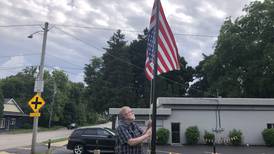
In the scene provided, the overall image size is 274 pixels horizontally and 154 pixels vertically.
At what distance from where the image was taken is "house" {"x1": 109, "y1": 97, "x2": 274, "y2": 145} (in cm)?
3148

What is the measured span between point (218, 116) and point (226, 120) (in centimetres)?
75

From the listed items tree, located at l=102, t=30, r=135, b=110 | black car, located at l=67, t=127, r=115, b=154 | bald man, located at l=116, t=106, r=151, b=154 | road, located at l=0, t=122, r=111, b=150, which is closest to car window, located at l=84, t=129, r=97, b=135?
black car, located at l=67, t=127, r=115, b=154

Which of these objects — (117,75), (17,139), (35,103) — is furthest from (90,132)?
(117,75)

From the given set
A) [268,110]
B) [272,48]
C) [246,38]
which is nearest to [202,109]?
[268,110]

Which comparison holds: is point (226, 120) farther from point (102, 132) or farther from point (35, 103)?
point (35, 103)

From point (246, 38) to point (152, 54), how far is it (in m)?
40.3

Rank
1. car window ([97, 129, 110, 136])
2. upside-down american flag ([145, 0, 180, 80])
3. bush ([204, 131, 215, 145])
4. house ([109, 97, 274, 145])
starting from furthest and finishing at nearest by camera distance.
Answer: house ([109, 97, 274, 145])
bush ([204, 131, 215, 145])
car window ([97, 129, 110, 136])
upside-down american flag ([145, 0, 180, 80])

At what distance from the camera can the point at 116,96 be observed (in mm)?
61594

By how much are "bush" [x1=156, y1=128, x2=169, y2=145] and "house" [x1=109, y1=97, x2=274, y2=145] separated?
1.27 meters

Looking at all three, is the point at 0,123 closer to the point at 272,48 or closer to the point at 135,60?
the point at 135,60

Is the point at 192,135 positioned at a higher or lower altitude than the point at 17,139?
higher

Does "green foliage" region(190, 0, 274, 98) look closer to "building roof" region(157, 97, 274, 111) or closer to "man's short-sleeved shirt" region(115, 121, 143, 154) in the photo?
"building roof" region(157, 97, 274, 111)

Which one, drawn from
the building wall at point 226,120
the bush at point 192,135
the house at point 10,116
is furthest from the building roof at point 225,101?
the house at point 10,116

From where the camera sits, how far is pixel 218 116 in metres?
31.9
